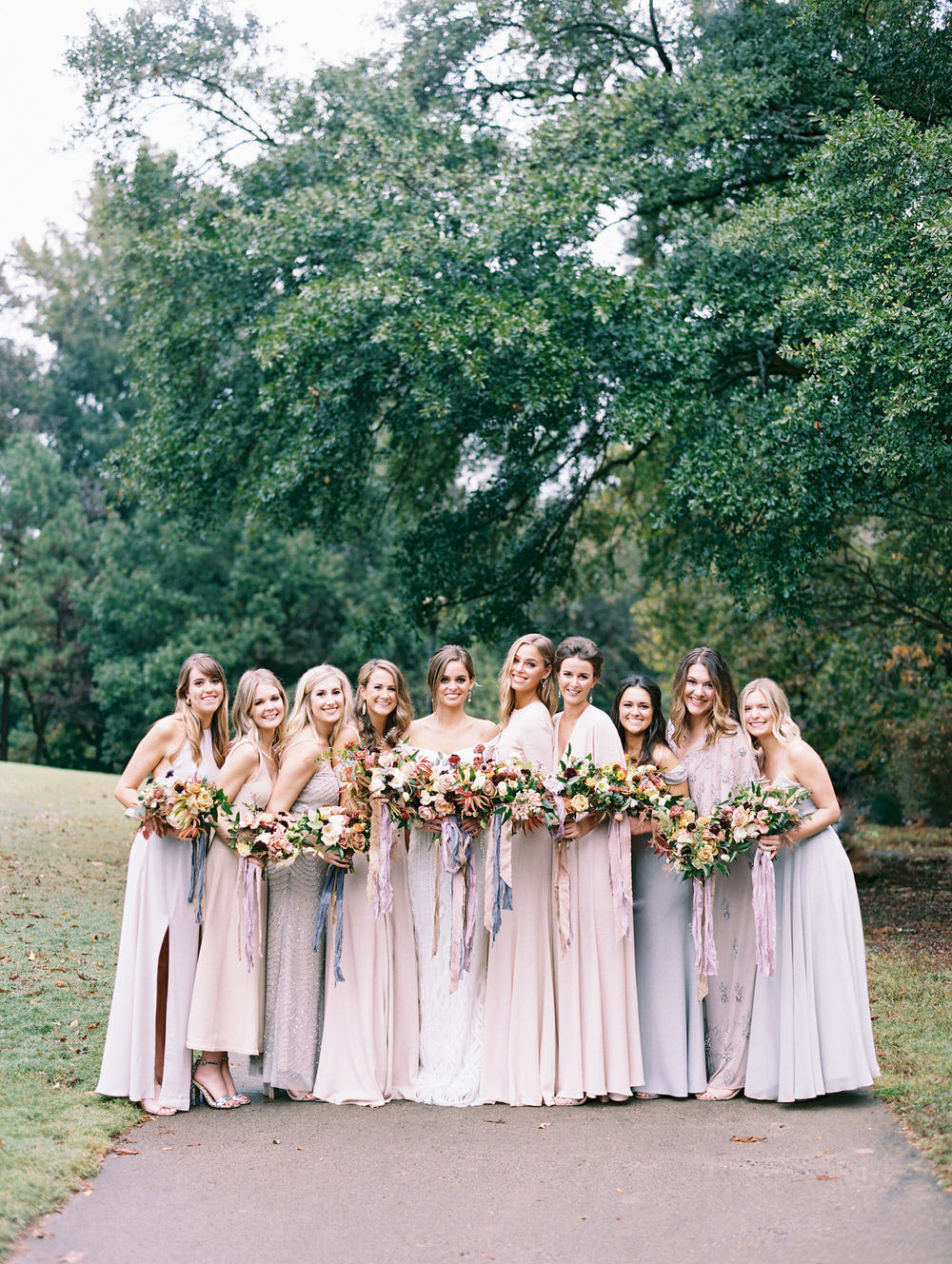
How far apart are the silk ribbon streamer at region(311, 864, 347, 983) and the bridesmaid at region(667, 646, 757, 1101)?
2.07 meters

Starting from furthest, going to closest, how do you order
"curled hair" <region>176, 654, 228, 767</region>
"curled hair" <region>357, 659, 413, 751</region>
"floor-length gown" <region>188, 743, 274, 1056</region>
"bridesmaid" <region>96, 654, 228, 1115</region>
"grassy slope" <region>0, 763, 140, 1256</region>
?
1. "curled hair" <region>357, 659, 413, 751</region>
2. "curled hair" <region>176, 654, 228, 767</region>
3. "floor-length gown" <region>188, 743, 274, 1056</region>
4. "bridesmaid" <region>96, 654, 228, 1115</region>
5. "grassy slope" <region>0, 763, 140, 1256</region>

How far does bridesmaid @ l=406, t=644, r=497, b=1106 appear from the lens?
21.9 ft

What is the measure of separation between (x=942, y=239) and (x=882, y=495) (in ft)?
9.37

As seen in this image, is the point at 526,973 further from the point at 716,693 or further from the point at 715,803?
the point at 716,693

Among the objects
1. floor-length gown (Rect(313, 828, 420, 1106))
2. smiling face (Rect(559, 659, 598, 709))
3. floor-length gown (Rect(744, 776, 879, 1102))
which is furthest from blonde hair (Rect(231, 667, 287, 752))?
floor-length gown (Rect(744, 776, 879, 1102))

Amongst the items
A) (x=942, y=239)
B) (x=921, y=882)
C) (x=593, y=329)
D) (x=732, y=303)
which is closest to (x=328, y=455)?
(x=593, y=329)

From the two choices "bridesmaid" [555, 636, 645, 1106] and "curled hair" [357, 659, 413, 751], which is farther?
"curled hair" [357, 659, 413, 751]

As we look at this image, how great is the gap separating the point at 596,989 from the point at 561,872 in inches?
25.6

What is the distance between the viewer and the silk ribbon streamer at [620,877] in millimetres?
6695

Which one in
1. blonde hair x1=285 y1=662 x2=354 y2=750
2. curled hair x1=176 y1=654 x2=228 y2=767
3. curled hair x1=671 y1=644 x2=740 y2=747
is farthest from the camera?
curled hair x1=671 y1=644 x2=740 y2=747

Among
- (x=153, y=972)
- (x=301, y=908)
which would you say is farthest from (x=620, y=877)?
(x=153, y=972)

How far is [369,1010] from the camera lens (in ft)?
21.7

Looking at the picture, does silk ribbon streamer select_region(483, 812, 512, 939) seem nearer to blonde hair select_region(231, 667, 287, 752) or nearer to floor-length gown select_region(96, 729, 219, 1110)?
blonde hair select_region(231, 667, 287, 752)

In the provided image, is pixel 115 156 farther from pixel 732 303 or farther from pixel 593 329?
pixel 732 303
